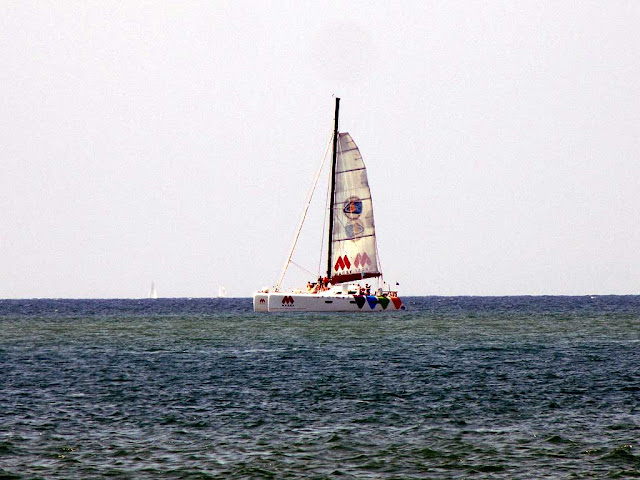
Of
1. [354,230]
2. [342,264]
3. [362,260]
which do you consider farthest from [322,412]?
[362,260]

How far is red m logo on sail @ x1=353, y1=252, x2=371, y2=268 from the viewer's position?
97125 mm

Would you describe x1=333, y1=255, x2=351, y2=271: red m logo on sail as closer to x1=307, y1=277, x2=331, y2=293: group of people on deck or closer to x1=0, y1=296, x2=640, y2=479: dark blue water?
x1=307, y1=277, x2=331, y2=293: group of people on deck

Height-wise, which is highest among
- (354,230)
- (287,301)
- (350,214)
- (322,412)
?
(350,214)

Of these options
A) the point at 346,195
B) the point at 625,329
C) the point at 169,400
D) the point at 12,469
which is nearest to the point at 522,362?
the point at 169,400

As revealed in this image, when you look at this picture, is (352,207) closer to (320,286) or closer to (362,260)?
(362,260)

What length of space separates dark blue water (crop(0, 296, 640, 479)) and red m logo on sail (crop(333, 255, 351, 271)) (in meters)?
39.6

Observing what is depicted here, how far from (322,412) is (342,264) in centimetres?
6775

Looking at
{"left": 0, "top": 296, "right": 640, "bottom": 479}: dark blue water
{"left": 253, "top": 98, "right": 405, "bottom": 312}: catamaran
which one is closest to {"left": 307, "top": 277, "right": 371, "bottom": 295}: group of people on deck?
{"left": 253, "top": 98, "right": 405, "bottom": 312}: catamaran

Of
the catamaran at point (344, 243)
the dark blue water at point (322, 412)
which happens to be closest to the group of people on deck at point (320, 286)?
the catamaran at point (344, 243)

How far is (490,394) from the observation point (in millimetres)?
33500

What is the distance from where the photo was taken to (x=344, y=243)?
96.3m

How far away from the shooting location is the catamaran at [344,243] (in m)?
95.5

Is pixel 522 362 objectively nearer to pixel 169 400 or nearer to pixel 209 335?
pixel 169 400

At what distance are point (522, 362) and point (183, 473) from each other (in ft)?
95.1
